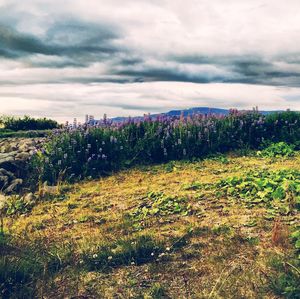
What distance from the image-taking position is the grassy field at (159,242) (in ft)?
14.8

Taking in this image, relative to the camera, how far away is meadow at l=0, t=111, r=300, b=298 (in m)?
4.61

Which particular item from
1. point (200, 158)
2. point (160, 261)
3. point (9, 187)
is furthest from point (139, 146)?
point (160, 261)

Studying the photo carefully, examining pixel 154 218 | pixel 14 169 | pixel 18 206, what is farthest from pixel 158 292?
pixel 14 169

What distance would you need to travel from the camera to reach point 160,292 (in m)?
4.44

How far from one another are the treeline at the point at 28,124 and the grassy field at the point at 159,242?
11.0 meters

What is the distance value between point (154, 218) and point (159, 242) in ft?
3.37

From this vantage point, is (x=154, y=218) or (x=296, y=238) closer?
(x=296, y=238)

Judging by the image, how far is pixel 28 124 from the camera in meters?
19.1

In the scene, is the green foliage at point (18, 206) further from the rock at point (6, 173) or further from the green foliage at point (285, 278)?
the green foliage at point (285, 278)

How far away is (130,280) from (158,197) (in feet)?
8.87

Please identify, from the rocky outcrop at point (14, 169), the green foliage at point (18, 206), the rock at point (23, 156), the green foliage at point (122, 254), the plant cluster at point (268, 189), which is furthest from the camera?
the rock at point (23, 156)

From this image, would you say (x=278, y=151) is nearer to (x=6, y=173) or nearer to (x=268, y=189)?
(x=268, y=189)

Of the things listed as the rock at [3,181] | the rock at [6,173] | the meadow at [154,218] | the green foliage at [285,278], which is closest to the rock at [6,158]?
the rock at [6,173]

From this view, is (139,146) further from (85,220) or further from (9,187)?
(85,220)
